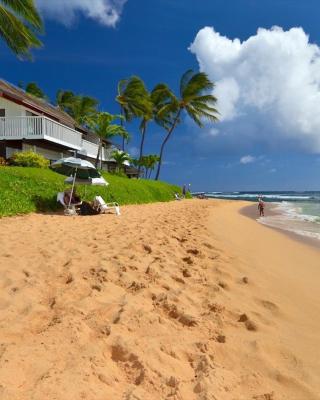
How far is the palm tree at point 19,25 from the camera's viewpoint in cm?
1300

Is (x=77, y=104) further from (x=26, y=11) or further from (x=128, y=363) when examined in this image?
(x=128, y=363)

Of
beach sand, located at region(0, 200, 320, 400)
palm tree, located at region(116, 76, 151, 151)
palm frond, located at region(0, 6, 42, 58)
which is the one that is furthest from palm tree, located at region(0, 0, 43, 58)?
palm tree, located at region(116, 76, 151, 151)

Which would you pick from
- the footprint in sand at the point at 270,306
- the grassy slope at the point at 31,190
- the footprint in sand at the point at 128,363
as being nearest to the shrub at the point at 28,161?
the grassy slope at the point at 31,190

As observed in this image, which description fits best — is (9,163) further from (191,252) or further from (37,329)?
(37,329)

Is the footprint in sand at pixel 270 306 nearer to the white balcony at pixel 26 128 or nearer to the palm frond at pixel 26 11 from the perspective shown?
the palm frond at pixel 26 11

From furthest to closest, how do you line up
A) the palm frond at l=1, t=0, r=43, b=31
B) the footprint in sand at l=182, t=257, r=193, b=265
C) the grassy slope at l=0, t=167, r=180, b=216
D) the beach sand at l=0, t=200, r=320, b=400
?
the palm frond at l=1, t=0, r=43, b=31
the grassy slope at l=0, t=167, r=180, b=216
the footprint in sand at l=182, t=257, r=193, b=265
the beach sand at l=0, t=200, r=320, b=400

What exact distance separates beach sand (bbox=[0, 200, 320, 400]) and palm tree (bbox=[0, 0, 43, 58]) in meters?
11.3

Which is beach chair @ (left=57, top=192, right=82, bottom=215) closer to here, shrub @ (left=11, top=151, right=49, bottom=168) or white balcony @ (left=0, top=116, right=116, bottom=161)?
shrub @ (left=11, top=151, right=49, bottom=168)

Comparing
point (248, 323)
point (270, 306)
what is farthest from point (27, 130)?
point (248, 323)

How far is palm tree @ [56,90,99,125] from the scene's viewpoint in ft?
122

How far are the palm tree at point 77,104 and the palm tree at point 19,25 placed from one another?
2094 centimetres

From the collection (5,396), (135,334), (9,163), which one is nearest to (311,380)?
(135,334)

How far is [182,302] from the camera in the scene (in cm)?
337

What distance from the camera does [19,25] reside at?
43.2ft
